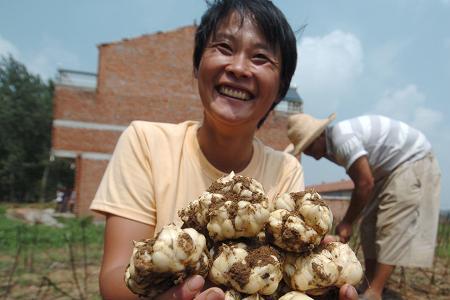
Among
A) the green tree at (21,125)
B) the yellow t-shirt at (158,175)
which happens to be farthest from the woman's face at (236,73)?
the green tree at (21,125)

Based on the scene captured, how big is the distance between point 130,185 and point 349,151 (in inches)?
66.6

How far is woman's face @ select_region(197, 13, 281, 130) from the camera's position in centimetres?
114

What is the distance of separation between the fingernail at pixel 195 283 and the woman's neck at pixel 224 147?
59cm

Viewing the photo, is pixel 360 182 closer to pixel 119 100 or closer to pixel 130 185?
pixel 130 185

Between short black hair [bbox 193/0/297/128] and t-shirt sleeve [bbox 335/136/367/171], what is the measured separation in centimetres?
128

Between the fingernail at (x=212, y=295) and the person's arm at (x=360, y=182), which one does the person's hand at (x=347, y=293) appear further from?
the person's arm at (x=360, y=182)

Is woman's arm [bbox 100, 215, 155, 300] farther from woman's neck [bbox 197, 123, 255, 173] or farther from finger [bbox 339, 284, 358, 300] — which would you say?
finger [bbox 339, 284, 358, 300]

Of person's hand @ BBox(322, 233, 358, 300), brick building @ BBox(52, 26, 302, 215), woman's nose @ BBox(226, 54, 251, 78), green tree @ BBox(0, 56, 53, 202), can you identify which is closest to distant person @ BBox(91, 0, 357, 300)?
woman's nose @ BBox(226, 54, 251, 78)

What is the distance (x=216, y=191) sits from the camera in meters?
0.89

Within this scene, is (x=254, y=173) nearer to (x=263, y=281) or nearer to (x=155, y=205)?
(x=155, y=205)

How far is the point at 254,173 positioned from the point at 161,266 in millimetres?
646

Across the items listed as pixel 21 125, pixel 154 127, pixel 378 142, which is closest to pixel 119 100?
pixel 378 142

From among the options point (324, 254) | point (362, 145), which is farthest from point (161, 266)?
point (362, 145)

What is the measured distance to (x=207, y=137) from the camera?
1301mm
